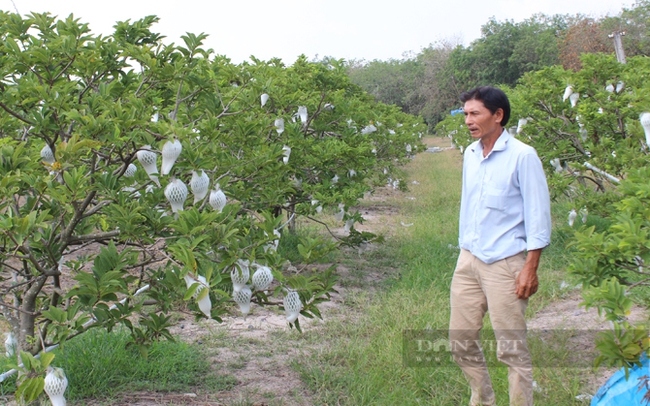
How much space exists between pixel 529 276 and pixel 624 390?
0.53 m

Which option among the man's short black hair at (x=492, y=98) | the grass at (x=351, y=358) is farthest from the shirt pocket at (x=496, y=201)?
the grass at (x=351, y=358)

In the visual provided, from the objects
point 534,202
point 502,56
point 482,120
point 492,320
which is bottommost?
point 492,320

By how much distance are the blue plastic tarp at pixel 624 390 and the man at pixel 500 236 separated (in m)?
0.27

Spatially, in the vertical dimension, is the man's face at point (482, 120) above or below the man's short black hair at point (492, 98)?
below

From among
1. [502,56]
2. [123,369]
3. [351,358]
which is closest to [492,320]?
[351,358]

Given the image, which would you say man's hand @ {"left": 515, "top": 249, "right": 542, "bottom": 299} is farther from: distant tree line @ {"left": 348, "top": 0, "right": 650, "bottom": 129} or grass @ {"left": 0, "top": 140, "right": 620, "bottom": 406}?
distant tree line @ {"left": 348, "top": 0, "right": 650, "bottom": 129}

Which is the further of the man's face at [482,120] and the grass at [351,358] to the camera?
the grass at [351,358]

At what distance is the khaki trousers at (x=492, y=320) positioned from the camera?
2248 mm

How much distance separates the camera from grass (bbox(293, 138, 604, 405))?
9.39 feet

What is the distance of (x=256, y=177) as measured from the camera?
286 cm

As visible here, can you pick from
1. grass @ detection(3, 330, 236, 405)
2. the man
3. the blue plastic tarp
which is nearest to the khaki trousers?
the man

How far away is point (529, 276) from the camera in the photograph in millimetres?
2164

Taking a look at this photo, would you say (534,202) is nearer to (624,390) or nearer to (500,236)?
(500,236)

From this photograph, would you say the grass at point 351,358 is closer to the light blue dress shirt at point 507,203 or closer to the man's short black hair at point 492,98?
the light blue dress shirt at point 507,203
